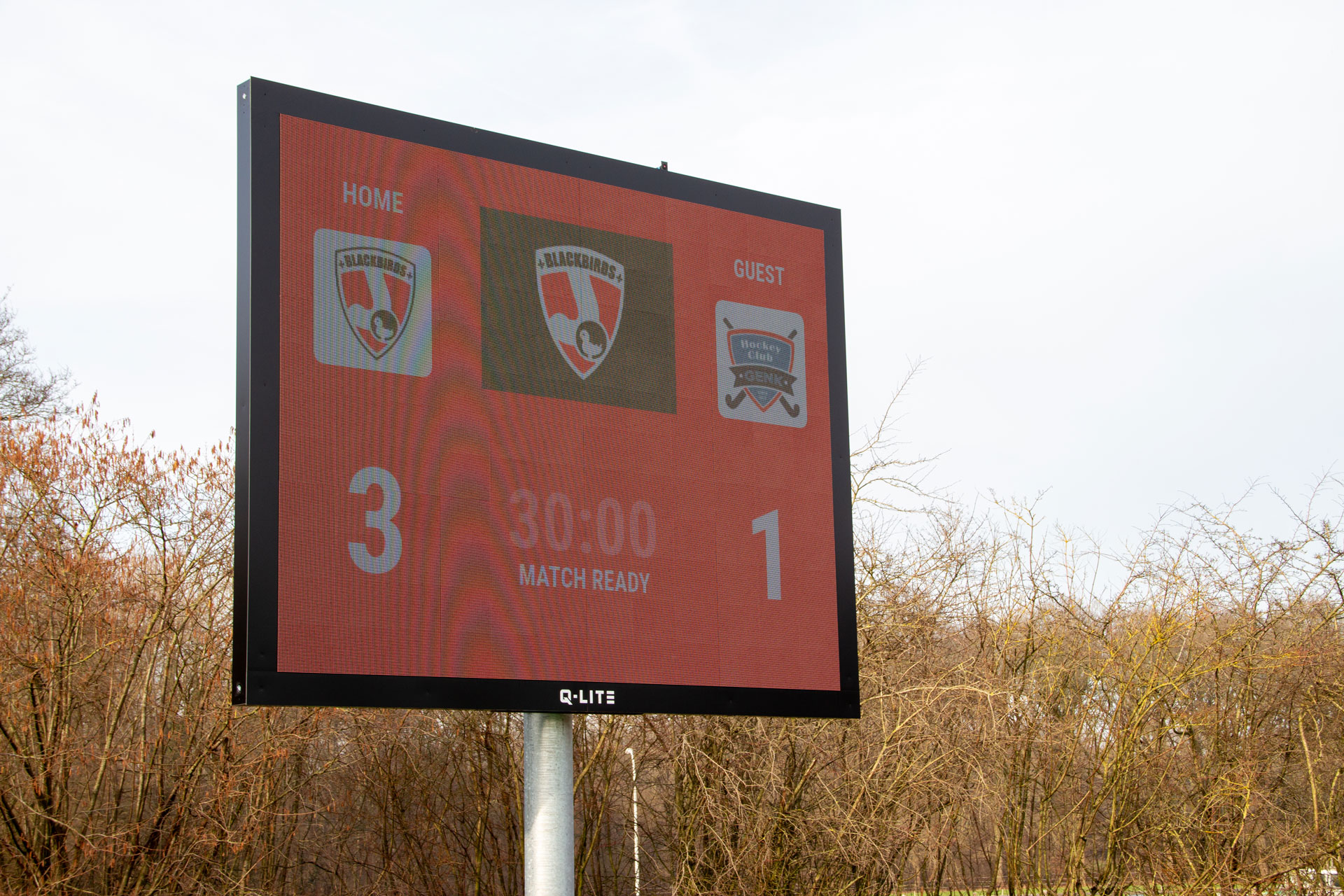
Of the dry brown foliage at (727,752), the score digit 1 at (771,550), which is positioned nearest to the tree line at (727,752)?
the dry brown foliage at (727,752)

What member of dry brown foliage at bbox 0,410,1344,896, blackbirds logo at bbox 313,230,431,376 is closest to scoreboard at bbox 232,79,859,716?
blackbirds logo at bbox 313,230,431,376

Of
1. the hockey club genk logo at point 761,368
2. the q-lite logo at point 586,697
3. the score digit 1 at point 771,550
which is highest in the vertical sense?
the hockey club genk logo at point 761,368

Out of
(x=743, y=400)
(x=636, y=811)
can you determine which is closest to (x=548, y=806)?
(x=743, y=400)

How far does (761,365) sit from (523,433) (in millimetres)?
1012

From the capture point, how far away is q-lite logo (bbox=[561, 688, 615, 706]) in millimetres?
3902

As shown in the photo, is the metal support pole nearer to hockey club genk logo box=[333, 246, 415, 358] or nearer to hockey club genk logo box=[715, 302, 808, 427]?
hockey club genk logo box=[715, 302, 808, 427]

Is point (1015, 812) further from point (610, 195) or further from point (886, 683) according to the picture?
point (610, 195)

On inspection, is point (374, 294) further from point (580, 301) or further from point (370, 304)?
point (580, 301)

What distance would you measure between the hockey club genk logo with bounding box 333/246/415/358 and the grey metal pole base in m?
1.32

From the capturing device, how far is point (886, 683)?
7633mm

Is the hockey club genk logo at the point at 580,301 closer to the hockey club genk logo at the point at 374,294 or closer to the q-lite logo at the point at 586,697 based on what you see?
the hockey club genk logo at the point at 374,294

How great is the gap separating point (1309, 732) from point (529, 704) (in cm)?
692

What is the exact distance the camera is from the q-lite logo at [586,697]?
390 cm

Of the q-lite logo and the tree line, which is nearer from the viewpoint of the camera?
the q-lite logo
